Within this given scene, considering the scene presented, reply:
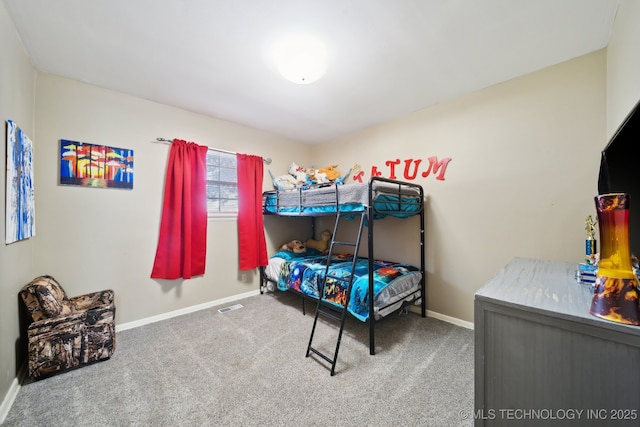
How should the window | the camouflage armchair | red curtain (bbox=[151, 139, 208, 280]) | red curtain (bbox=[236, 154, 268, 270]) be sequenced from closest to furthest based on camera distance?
the camouflage armchair
red curtain (bbox=[151, 139, 208, 280])
the window
red curtain (bbox=[236, 154, 268, 270])

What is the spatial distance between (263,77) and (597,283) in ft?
8.40

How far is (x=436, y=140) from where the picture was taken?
2734 mm

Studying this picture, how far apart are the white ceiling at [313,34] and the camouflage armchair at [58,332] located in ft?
6.52

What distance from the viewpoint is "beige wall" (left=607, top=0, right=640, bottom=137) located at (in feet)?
3.80

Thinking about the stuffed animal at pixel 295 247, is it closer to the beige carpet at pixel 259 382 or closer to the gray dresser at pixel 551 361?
the beige carpet at pixel 259 382

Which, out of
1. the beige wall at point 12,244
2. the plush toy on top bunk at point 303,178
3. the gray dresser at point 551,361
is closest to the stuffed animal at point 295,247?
the plush toy on top bunk at point 303,178

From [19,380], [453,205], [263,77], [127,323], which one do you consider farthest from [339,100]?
[19,380]

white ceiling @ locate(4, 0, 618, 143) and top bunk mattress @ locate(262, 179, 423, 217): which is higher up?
white ceiling @ locate(4, 0, 618, 143)

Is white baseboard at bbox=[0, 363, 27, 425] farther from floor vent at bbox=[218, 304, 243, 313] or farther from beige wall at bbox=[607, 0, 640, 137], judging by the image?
beige wall at bbox=[607, 0, 640, 137]

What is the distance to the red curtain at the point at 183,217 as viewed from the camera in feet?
8.93

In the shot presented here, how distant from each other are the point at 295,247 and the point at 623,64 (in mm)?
3479

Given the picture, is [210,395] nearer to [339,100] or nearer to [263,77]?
[263,77]

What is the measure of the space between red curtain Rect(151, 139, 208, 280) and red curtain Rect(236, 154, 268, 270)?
51cm

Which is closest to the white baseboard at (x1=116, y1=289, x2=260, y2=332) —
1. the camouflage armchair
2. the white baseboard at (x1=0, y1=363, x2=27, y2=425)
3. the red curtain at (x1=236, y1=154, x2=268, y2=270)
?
the red curtain at (x1=236, y1=154, x2=268, y2=270)
